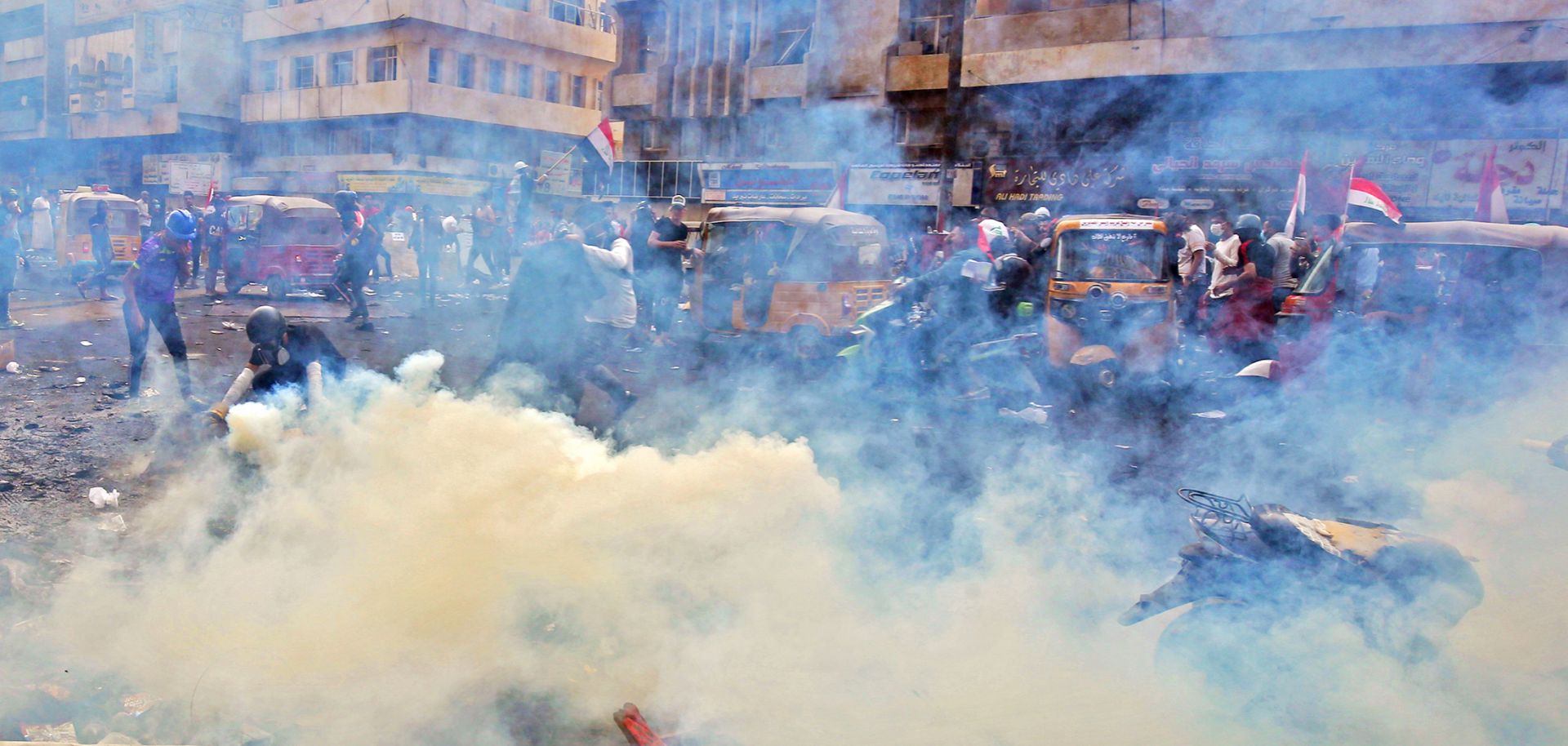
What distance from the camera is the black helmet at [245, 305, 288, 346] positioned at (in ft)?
13.1

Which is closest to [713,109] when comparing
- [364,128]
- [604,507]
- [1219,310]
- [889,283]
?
[889,283]

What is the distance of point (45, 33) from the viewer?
151 inches

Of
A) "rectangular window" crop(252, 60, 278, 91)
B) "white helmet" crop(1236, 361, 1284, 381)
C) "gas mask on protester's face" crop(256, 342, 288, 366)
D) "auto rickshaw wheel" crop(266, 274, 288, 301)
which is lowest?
"auto rickshaw wheel" crop(266, 274, 288, 301)

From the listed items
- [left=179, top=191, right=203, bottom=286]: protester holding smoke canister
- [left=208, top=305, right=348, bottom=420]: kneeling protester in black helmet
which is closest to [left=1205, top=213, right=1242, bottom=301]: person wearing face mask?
[left=208, top=305, right=348, bottom=420]: kneeling protester in black helmet

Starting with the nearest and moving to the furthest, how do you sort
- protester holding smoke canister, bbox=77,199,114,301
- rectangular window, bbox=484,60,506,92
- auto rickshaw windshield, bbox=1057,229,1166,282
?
auto rickshaw windshield, bbox=1057,229,1166,282, rectangular window, bbox=484,60,506,92, protester holding smoke canister, bbox=77,199,114,301

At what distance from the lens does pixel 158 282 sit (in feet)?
19.9

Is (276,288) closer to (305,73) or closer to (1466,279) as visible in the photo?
(305,73)

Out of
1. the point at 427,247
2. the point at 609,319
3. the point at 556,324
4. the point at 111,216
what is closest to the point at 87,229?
the point at 111,216

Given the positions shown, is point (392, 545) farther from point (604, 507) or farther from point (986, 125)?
point (986, 125)

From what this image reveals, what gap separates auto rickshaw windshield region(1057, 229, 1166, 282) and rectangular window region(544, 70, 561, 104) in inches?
242

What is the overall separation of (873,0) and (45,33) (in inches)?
155

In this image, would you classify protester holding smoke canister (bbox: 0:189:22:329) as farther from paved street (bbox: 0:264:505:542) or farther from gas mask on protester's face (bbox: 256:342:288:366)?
gas mask on protester's face (bbox: 256:342:288:366)

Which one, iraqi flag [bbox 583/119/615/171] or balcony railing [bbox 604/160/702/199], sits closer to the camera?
iraqi flag [bbox 583/119/615/171]

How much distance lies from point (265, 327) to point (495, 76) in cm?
853
